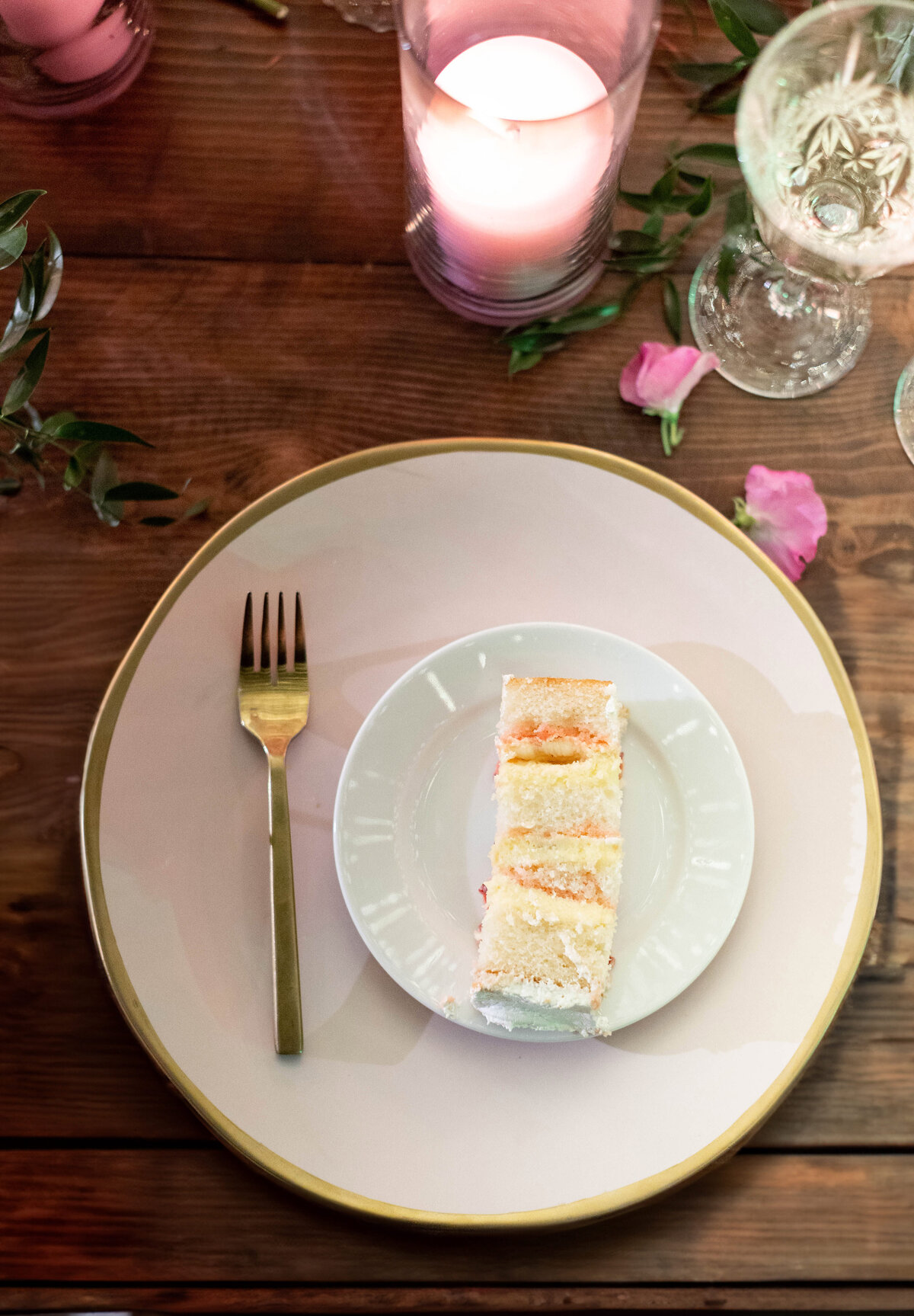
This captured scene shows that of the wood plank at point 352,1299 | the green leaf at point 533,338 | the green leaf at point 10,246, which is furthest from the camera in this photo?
the green leaf at point 533,338

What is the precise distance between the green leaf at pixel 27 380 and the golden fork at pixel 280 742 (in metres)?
0.25

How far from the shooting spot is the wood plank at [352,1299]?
0.86 m

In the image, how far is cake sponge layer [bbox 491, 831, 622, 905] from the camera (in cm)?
86

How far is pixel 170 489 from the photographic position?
0.95m

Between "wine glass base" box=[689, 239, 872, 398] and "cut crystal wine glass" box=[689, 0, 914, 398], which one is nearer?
"cut crystal wine glass" box=[689, 0, 914, 398]

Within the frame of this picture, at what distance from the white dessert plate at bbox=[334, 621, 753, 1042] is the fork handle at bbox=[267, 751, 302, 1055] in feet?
0.18

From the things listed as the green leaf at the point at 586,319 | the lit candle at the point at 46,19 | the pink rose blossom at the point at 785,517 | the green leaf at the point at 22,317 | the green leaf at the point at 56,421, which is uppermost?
the lit candle at the point at 46,19

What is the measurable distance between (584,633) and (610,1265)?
55 cm

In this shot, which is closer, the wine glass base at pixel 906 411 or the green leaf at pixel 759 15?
the green leaf at pixel 759 15

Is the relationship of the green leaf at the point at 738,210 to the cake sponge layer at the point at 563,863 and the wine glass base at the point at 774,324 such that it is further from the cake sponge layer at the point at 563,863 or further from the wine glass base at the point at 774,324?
the cake sponge layer at the point at 563,863

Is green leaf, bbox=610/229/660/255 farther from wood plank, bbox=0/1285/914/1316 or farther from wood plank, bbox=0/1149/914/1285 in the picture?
wood plank, bbox=0/1285/914/1316

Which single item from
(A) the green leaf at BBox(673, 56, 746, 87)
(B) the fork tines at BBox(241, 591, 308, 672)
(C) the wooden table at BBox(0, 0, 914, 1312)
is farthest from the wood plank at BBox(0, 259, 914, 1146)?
(A) the green leaf at BBox(673, 56, 746, 87)

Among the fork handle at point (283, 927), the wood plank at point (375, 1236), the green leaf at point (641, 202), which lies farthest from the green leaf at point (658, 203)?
the wood plank at point (375, 1236)

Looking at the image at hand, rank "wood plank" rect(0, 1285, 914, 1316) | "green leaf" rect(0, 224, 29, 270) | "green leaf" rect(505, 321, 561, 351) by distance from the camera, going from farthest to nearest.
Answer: "green leaf" rect(505, 321, 561, 351)
"wood plank" rect(0, 1285, 914, 1316)
"green leaf" rect(0, 224, 29, 270)
